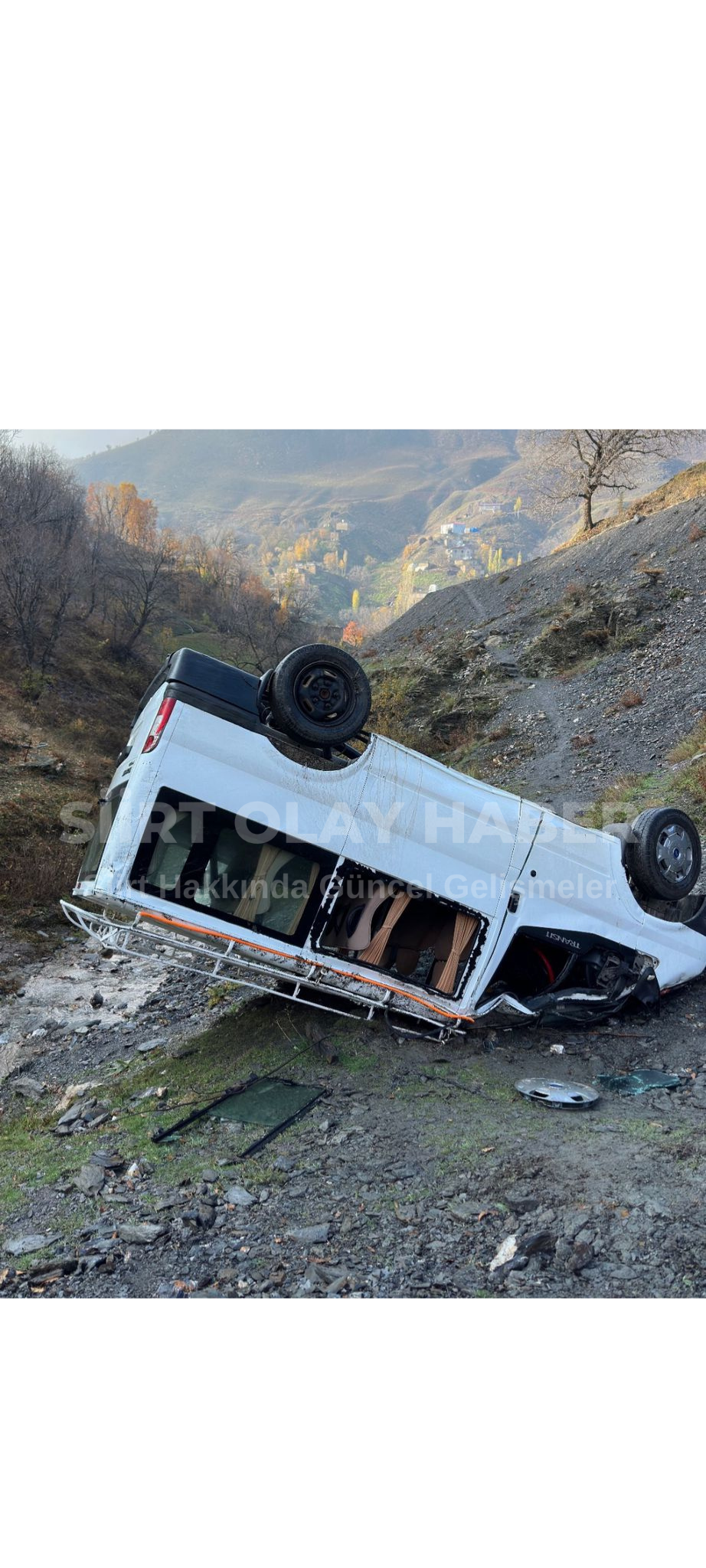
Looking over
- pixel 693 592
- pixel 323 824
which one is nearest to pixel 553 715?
pixel 693 592

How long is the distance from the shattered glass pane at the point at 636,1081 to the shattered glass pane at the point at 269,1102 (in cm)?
237

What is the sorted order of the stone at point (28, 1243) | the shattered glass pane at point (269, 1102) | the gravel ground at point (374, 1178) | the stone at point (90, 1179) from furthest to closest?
the shattered glass pane at point (269, 1102) → the stone at point (90, 1179) → the stone at point (28, 1243) → the gravel ground at point (374, 1178)

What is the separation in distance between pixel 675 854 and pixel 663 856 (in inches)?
7.3

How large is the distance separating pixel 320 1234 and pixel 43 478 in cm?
3576

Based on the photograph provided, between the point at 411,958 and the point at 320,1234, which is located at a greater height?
the point at 411,958

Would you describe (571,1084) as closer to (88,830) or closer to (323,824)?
(323,824)

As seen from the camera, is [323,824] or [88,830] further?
[88,830]

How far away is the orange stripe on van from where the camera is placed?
5426 millimetres

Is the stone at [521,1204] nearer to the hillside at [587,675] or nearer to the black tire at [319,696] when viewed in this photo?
the black tire at [319,696]

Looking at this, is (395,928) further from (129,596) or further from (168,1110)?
(129,596)

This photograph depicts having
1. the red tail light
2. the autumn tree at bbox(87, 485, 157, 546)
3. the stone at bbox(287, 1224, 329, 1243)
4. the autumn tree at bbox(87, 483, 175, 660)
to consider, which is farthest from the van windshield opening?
the autumn tree at bbox(87, 485, 157, 546)

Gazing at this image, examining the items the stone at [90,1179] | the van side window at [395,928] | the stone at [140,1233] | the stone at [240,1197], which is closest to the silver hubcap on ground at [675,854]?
the van side window at [395,928]

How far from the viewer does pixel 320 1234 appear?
14.0ft

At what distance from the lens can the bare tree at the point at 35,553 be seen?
24938 millimetres
